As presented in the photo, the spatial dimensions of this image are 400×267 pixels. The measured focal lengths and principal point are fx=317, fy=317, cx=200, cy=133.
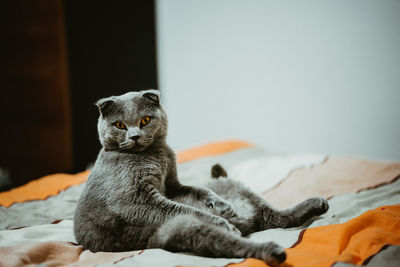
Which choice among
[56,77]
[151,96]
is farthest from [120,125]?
[56,77]

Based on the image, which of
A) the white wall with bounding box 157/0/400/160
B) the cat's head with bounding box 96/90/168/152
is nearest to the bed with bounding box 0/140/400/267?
the cat's head with bounding box 96/90/168/152

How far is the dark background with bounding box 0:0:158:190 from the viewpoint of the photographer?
2820 mm

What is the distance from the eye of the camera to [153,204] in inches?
37.1

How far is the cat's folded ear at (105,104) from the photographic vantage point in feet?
3.34

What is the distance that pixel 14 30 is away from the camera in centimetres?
292

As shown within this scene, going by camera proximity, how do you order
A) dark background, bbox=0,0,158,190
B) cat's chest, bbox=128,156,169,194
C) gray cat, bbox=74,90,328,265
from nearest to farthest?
gray cat, bbox=74,90,328,265 < cat's chest, bbox=128,156,169,194 < dark background, bbox=0,0,158,190

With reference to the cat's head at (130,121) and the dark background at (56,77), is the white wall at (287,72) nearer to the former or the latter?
the dark background at (56,77)

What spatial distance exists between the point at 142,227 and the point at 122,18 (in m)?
2.68

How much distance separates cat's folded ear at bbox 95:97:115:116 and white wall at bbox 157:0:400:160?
195cm

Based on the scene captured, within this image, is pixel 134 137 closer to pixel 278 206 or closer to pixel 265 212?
pixel 265 212

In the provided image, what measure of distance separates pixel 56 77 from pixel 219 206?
7.83 ft

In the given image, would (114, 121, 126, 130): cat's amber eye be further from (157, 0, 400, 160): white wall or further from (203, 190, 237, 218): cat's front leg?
(157, 0, 400, 160): white wall

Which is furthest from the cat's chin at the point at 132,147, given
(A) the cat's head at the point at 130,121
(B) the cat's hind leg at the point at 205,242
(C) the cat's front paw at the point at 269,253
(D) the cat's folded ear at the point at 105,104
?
(C) the cat's front paw at the point at 269,253

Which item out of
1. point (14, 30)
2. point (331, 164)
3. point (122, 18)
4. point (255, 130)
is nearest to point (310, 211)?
point (331, 164)
